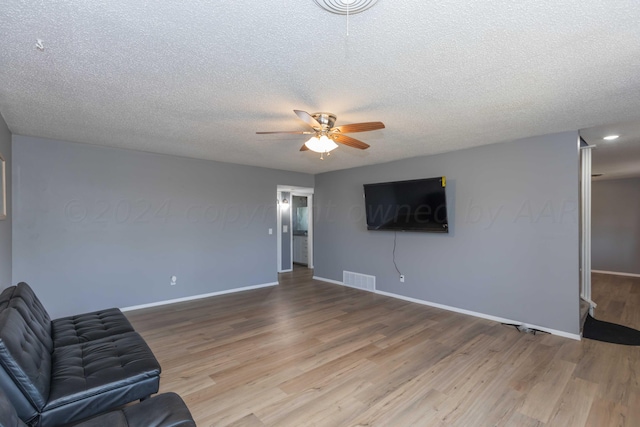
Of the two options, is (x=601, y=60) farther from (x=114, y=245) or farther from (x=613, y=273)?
(x=613, y=273)

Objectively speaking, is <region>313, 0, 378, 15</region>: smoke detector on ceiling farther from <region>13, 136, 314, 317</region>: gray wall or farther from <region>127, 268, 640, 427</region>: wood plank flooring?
<region>13, 136, 314, 317</region>: gray wall

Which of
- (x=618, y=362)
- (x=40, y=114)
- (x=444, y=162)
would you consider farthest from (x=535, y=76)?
(x=40, y=114)

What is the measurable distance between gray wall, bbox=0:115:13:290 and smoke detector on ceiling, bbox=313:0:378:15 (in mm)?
3710

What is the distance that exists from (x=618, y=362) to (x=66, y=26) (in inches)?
206

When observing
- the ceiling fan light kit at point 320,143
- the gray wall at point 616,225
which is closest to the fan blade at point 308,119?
the ceiling fan light kit at point 320,143

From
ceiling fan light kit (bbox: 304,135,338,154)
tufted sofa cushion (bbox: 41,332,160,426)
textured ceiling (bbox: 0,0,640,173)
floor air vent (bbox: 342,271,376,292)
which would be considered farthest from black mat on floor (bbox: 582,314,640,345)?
tufted sofa cushion (bbox: 41,332,160,426)

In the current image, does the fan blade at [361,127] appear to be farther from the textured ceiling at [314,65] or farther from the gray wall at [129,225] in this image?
the gray wall at [129,225]

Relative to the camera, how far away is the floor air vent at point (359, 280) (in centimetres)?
578

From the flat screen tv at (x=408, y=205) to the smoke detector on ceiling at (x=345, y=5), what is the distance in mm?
3502

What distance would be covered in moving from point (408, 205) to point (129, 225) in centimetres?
452

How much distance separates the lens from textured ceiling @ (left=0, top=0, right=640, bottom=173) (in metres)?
1.54

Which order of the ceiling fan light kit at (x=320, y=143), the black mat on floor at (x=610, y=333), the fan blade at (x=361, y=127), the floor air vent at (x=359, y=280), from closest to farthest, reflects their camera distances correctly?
1. the fan blade at (x=361, y=127)
2. the ceiling fan light kit at (x=320, y=143)
3. the black mat on floor at (x=610, y=333)
4. the floor air vent at (x=359, y=280)

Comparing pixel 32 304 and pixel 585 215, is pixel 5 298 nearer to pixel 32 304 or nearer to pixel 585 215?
pixel 32 304

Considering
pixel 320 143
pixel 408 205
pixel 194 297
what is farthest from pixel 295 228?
pixel 320 143
